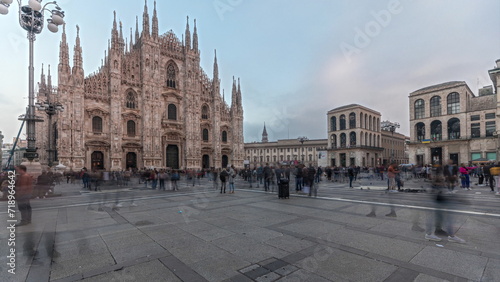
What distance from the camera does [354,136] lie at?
5981 centimetres

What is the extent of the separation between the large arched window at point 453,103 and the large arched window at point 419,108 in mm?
4093

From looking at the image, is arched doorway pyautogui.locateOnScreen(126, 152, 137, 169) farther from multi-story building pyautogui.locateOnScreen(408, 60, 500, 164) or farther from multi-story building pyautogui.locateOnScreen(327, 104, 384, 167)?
multi-story building pyautogui.locateOnScreen(327, 104, 384, 167)

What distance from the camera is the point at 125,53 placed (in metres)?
36.0

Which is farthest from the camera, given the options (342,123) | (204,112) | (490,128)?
(342,123)

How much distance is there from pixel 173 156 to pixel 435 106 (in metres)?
49.7

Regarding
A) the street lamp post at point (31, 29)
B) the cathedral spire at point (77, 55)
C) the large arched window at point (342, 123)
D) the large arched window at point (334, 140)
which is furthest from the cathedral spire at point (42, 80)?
the large arched window at point (342, 123)

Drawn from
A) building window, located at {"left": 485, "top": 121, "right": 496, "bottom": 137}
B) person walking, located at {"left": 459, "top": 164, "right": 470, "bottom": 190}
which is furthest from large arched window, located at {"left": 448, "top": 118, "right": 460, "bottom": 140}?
person walking, located at {"left": 459, "top": 164, "right": 470, "bottom": 190}

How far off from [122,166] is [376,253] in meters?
34.8

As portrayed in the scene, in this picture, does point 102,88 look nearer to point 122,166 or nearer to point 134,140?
point 134,140

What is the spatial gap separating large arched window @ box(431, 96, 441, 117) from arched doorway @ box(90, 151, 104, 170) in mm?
57597

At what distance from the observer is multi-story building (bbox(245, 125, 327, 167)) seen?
82.9 m

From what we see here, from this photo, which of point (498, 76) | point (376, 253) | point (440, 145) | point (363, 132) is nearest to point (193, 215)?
point (376, 253)

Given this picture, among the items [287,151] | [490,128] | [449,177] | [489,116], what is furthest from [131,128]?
[287,151]

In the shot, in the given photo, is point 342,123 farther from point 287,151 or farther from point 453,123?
point 287,151
